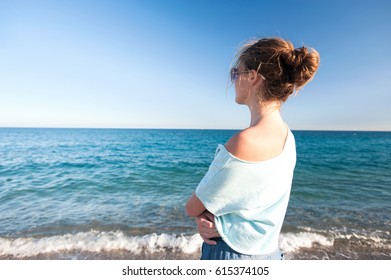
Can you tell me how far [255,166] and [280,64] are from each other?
1.75 feet

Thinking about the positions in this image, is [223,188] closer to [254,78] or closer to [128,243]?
[254,78]

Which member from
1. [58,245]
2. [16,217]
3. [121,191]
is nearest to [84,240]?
[58,245]

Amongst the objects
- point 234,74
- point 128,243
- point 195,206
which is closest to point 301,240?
A: point 128,243

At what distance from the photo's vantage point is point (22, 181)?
11719mm

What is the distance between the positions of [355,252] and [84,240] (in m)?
6.35

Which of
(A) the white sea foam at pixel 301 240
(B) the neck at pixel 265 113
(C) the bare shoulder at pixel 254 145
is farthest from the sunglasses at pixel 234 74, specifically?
(A) the white sea foam at pixel 301 240

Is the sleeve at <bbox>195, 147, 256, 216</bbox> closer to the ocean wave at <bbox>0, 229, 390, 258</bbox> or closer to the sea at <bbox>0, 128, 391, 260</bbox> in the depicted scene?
the sea at <bbox>0, 128, 391, 260</bbox>

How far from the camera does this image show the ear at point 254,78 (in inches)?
43.9

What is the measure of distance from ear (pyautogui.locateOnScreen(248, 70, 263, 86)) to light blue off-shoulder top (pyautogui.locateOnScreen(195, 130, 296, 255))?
0.32m

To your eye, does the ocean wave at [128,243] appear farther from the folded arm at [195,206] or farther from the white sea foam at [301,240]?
the folded arm at [195,206]

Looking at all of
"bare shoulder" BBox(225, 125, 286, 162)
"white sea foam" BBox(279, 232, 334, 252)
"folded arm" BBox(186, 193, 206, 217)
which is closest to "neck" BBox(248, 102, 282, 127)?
"bare shoulder" BBox(225, 125, 286, 162)

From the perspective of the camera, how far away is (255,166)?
920mm

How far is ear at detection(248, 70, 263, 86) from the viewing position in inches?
43.9
